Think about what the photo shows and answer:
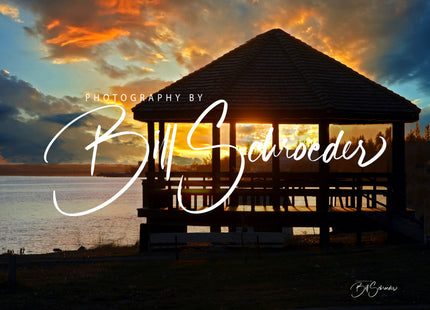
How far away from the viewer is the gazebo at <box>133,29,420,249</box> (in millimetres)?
16719

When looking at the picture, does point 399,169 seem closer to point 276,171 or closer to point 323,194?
point 323,194

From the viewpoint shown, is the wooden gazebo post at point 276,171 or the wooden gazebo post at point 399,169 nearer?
the wooden gazebo post at point 399,169

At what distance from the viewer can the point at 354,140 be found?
132125 millimetres

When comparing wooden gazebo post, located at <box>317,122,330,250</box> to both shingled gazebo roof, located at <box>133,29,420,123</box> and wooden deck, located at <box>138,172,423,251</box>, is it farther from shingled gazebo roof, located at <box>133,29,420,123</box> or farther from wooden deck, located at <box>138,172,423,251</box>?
shingled gazebo roof, located at <box>133,29,420,123</box>

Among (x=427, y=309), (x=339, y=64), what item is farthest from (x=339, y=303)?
(x=339, y=64)

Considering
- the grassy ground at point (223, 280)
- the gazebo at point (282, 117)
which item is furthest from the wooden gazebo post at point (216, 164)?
the grassy ground at point (223, 280)

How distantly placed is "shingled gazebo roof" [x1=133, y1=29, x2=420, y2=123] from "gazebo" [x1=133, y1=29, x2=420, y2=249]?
36mm

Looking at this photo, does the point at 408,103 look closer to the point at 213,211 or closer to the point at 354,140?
the point at 213,211
